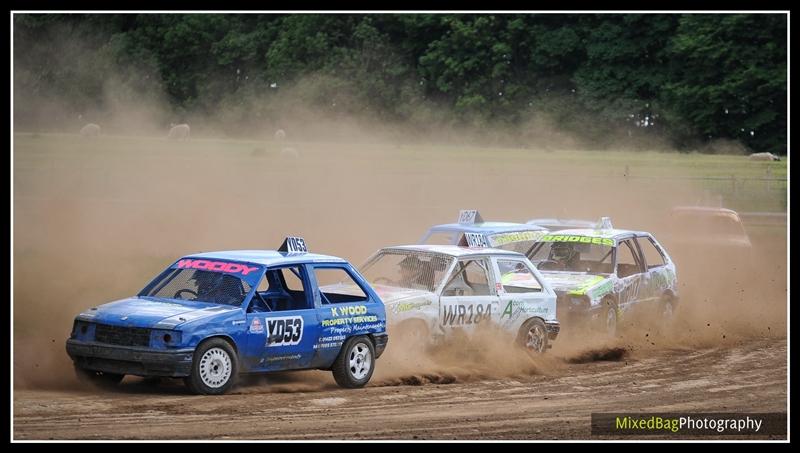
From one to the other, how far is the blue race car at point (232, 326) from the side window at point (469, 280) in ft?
4.70

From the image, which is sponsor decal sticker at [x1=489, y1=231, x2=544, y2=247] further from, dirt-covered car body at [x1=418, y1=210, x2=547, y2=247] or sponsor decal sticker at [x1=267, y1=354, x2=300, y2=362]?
sponsor decal sticker at [x1=267, y1=354, x2=300, y2=362]

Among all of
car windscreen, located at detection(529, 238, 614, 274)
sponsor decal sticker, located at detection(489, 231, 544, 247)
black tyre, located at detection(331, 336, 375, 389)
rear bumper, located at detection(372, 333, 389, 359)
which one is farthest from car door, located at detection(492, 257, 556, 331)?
sponsor decal sticker, located at detection(489, 231, 544, 247)

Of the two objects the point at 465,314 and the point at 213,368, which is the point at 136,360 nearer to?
the point at 213,368

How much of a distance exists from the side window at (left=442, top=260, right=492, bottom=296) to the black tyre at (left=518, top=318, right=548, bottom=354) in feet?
2.10

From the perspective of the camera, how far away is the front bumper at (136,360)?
10070 millimetres

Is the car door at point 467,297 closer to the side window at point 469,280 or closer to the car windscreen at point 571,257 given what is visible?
the side window at point 469,280

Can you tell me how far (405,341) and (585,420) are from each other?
2.81 m

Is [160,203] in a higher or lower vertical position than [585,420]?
higher

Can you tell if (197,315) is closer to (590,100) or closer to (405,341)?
(405,341)

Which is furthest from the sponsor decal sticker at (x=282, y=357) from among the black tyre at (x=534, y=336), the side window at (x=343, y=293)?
the black tyre at (x=534, y=336)

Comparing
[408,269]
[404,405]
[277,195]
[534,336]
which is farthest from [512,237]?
[277,195]

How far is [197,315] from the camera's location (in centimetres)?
1043
